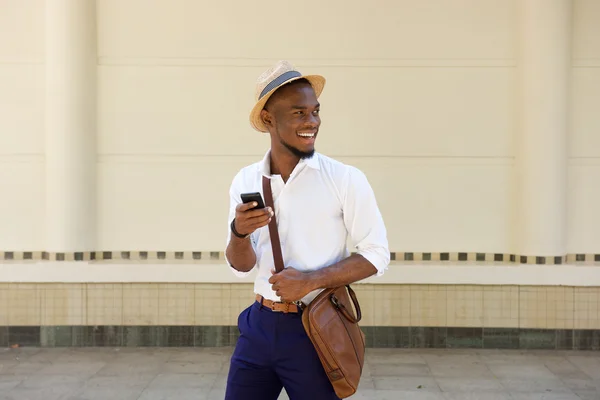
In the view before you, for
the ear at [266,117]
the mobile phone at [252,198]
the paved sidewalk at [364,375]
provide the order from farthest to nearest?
the paved sidewalk at [364,375], the ear at [266,117], the mobile phone at [252,198]

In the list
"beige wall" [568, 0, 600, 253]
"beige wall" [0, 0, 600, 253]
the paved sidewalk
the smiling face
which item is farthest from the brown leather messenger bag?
"beige wall" [568, 0, 600, 253]

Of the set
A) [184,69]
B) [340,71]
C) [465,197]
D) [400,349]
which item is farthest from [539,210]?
[184,69]

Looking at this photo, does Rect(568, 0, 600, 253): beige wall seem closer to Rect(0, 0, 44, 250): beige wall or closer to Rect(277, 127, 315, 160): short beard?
Rect(277, 127, 315, 160): short beard

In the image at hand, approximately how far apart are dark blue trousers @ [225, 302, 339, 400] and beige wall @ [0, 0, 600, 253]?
390 centimetres

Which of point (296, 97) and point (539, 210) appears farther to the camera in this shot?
point (539, 210)

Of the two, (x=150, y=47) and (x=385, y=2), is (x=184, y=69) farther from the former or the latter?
(x=385, y=2)

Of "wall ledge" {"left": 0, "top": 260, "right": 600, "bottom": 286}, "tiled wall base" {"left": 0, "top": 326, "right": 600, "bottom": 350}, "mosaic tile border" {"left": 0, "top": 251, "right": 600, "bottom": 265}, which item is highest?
"mosaic tile border" {"left": 0, "top": 251, "right": 600, "bottom": 265}

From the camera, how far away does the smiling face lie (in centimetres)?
274

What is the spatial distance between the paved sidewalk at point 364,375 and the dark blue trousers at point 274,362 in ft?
8.65

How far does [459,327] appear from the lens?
6598mm

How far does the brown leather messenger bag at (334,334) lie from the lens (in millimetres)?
2582

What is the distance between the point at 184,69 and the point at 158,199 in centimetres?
119

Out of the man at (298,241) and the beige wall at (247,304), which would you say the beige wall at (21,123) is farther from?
the man at (298,241)

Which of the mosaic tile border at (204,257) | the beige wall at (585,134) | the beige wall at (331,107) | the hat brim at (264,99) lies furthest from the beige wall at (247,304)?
the hat brim at (264,99)
